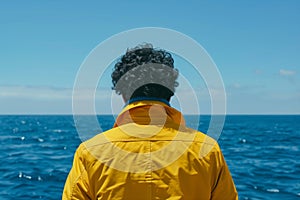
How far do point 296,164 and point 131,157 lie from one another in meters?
20.5

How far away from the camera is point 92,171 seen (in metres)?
2.18


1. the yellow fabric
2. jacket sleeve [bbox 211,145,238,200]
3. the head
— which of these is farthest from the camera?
the head

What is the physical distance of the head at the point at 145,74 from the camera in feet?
7.80

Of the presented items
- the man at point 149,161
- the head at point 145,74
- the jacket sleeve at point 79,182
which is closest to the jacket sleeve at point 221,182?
the man at point 149,161

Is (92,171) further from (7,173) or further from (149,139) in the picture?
(7,173)

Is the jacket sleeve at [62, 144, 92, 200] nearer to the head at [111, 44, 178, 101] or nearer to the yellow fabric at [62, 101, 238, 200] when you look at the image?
the yellow fabric at [62, 101, 238, 200]

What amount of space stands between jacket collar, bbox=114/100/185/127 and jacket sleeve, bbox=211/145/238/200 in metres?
0.29

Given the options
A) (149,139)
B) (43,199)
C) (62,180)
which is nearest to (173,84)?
(149,139)

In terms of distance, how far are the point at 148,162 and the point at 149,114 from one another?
0.25 m

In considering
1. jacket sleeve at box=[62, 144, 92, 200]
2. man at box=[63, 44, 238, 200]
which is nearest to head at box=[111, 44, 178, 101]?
man at box=[63, 44, 238, 200]

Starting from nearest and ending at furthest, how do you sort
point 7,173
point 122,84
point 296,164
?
point 122,84 → point 7,173 → point 296,164

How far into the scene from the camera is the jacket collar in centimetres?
221

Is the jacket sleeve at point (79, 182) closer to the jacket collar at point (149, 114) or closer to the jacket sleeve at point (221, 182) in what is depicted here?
the jacket collar at point (149, 114)

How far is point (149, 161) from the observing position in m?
2.18
